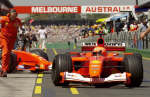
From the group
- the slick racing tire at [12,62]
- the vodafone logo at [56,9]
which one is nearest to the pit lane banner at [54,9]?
the vodafone logo at [56,9]

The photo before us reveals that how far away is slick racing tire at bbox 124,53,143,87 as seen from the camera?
41.0ft

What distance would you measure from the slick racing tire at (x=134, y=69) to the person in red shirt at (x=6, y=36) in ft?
13.1

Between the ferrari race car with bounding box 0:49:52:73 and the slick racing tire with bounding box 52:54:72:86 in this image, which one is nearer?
the slick racing tire with bounding box 52:54:72:86

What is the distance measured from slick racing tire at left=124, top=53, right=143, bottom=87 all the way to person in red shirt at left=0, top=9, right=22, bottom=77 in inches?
157

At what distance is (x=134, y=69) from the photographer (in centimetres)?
1249

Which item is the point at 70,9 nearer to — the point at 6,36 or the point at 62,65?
the point at 6,36

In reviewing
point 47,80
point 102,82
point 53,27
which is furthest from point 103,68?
point 53,27

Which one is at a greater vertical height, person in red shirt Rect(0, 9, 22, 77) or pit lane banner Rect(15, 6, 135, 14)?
pit lane banner Rect(15, 6, 135, 14)

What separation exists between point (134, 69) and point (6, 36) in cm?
446

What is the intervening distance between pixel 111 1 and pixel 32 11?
42.5ft

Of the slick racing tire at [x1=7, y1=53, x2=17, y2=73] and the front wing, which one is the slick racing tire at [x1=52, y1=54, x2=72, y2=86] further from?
the slick racing tire at [x1=7, y1=53, x2=17, y2=73]

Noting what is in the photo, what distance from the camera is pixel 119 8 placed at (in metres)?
56.9

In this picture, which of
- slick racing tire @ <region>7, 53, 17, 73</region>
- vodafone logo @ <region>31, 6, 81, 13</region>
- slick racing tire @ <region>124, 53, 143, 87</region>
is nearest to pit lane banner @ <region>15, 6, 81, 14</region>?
vodafone logo @ <region>31, 6, 81, 13</region>

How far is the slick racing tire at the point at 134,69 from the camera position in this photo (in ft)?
41.0
